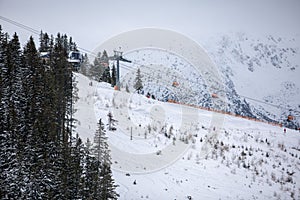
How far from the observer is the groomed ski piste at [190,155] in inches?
506

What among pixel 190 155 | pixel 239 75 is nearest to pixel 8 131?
pixel 190 155

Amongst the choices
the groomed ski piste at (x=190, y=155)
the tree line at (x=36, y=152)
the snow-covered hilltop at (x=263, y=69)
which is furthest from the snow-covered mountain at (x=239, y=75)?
the tree line at (x=36, y=152)

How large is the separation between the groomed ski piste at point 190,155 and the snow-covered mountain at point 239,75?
32.7 m

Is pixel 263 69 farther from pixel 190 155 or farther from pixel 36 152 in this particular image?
pixel 36 152

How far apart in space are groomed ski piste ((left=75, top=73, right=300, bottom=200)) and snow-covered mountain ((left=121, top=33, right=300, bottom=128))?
32716 millimetres

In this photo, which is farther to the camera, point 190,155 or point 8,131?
point 190,155

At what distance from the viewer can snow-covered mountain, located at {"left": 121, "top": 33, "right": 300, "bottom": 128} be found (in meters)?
65.1

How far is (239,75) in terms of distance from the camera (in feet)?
293

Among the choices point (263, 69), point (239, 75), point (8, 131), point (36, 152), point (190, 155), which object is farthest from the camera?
point (263, 69)

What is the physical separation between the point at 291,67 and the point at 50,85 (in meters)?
106

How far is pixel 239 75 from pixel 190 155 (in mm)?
79475

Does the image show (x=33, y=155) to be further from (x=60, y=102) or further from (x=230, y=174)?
(x=230, y=174)

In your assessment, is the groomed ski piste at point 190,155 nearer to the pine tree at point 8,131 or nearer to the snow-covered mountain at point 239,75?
the pine tree at point 8,131

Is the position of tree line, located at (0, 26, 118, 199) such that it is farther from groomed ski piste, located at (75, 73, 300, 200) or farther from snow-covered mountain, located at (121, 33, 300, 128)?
snow-covered mountain, located at (121, 33, 300, 128)
